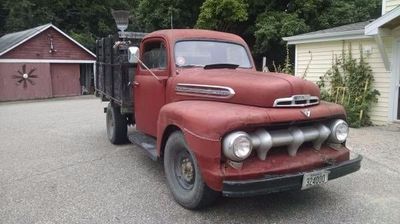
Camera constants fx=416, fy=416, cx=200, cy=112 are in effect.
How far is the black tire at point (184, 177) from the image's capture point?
14.6 feet

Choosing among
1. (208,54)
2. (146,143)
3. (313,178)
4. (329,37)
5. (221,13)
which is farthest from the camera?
(221,13)

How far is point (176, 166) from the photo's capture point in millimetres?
4977

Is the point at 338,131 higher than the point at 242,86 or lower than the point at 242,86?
lower

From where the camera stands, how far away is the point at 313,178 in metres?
4.28

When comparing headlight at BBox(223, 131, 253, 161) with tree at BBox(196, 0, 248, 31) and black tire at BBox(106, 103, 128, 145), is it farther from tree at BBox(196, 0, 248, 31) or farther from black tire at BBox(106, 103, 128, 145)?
tree at BBox(196, 0, 248, 31)

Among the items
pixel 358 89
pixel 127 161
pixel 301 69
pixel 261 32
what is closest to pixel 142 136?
pixel 127 161

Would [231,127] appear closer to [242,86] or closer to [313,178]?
[242,86]

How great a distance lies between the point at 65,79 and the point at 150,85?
2268 centimetres

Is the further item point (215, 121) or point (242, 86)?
point (242, 86)

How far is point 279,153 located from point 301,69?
9.81 m

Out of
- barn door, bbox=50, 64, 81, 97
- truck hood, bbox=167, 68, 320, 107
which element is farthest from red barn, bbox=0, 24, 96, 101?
truck hood, bbox=167, 68, 320, 107

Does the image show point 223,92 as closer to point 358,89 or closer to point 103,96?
point 103,96

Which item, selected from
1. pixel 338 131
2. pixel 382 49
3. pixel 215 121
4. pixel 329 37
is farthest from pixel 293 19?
pixel 215 121

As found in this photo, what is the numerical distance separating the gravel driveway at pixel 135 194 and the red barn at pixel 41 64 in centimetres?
1778
